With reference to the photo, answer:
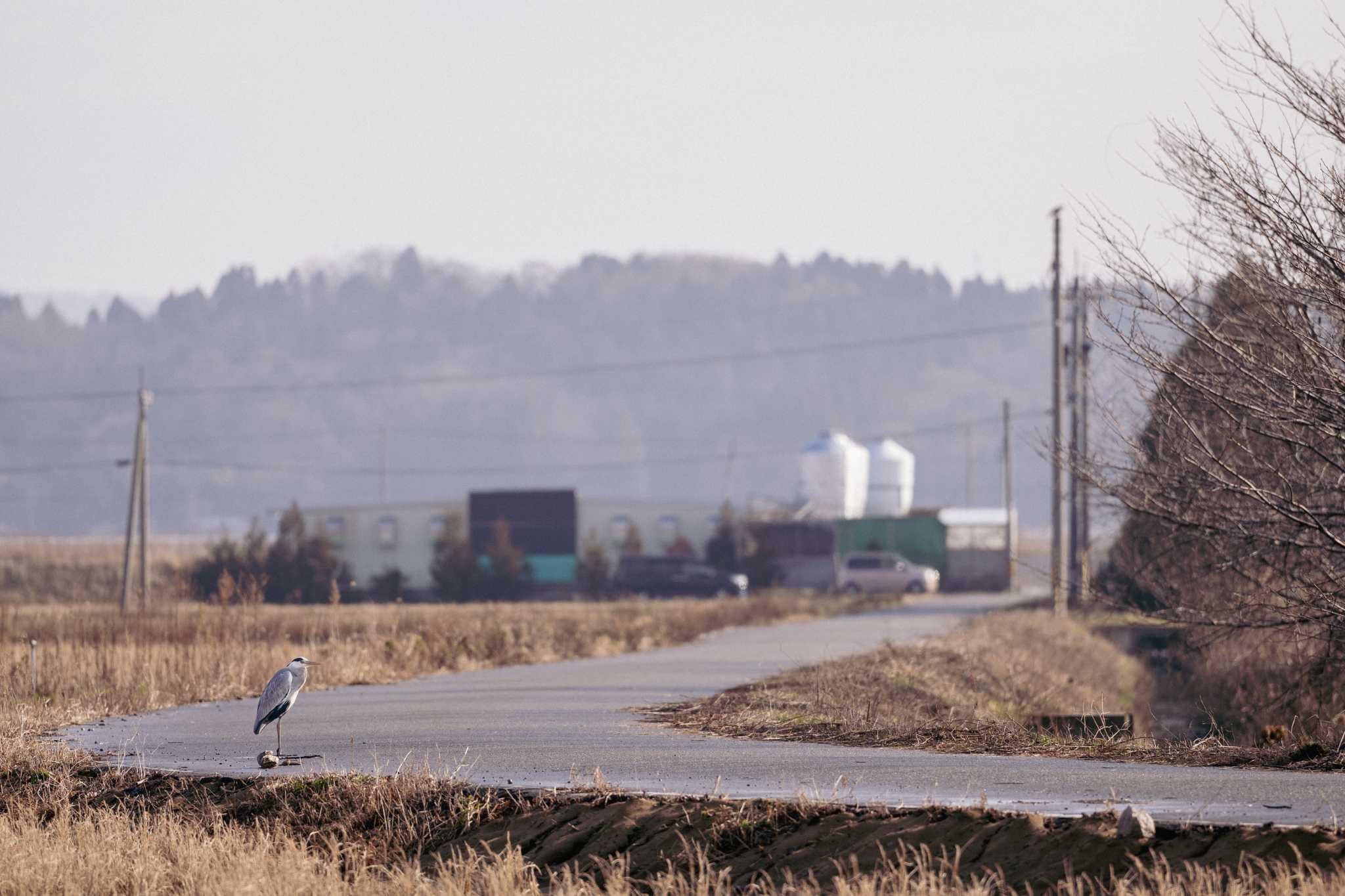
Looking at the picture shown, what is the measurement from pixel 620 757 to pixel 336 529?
2555 inches

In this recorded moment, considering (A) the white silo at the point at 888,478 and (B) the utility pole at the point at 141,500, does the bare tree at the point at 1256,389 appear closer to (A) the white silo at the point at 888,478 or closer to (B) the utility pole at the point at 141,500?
(B) the utility pole at the point at 141,500

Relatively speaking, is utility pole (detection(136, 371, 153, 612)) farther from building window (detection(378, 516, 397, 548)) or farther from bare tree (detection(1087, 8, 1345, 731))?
bare tree (detection(1087, 8, 1345, 731))

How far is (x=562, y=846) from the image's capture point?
11023 millimetres

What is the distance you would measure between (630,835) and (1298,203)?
7.77 meters

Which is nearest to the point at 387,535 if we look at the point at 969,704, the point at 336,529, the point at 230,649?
the point at 336,529

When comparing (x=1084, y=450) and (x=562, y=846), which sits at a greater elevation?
(x=1084, y=450)

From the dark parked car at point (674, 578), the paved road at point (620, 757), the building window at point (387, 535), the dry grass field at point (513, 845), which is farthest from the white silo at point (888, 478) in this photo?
the dry grass field at point (513, 845)

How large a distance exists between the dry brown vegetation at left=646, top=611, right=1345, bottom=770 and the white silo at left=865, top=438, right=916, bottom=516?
63609mm

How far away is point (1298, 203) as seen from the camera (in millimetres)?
14344

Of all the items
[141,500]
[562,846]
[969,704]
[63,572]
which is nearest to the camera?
[562,846]

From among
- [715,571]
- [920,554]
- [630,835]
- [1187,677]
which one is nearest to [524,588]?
[715,571]

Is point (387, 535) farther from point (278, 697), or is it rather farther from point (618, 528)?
point (278, 697)

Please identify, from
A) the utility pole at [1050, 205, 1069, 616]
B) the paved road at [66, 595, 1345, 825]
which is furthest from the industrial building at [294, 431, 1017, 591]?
the paved road at [66, 595, 1345, 825]

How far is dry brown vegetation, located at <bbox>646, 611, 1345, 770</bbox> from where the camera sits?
13.6 metres
